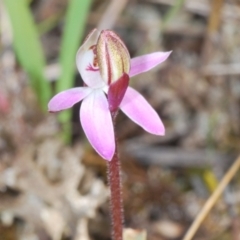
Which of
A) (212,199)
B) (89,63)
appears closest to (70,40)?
(212,199)

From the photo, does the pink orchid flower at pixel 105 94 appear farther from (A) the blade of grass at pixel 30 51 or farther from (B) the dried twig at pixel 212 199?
(A) the blade of grass at pixel 30 51

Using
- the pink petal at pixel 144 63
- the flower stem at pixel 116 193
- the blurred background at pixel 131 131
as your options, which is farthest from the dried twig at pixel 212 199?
the pink petal at pixel 144 63

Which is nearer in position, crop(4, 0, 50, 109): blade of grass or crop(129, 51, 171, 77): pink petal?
crop(129, 51, 171, 77): pink petal

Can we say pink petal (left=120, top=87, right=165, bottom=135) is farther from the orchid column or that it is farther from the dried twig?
the dried twig

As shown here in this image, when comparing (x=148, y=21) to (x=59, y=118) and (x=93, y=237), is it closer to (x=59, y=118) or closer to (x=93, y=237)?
(x=59, y=118)

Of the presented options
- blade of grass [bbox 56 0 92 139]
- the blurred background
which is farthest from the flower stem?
blade of grass [bbox 56 0 92 139]

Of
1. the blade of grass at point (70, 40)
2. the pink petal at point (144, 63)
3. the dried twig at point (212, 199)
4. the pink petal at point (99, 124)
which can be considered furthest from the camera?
the blade of grass at point (70, 40)
